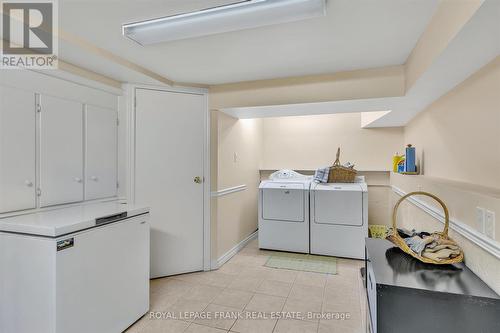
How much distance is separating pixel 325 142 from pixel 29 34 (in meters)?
3.77

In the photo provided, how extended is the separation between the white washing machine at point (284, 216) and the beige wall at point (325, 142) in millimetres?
804

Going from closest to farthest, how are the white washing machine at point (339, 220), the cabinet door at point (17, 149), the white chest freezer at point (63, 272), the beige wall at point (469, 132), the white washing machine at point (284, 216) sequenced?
1. the beige wall at point (469, 132)
2. the white chest freezer at point (63, 272)
3. the cabinet door at point (17, 149)
4. the white washing machine at point (339, 220)
5. the white washing machine at point (284, 216)

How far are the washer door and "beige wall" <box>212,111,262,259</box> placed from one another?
39 cm

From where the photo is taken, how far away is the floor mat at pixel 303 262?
3.03 m

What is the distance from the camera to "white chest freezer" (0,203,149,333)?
1.48 m

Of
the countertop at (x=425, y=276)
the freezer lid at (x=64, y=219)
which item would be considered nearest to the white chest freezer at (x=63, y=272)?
the freezer lid at (x=64, y=219)

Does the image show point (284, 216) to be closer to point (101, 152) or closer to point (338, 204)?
point (338, 204)

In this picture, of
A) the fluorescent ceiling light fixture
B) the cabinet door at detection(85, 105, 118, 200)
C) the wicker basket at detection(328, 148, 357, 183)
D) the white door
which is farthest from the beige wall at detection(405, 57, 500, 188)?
the cabinet door at detection(85, 105, 118, 200)

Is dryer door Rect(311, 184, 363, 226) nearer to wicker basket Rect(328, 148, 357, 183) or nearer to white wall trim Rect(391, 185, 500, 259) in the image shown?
wicker basket Rect(328, 148, 357, 183)

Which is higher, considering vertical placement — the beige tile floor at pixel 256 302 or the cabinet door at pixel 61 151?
the cabinet door at pixel 61 151

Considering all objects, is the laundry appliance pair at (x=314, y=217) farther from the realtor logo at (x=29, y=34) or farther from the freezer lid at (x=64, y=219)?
the realtor logo at (x=29, y=34)

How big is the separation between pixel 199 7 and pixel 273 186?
2.59 m

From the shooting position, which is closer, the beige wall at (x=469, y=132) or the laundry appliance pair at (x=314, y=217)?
the beige wall at (x=469, y=132)

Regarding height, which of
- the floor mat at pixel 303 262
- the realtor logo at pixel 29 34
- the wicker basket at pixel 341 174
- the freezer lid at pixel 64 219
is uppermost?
the realtor logo at pixel 29 34
